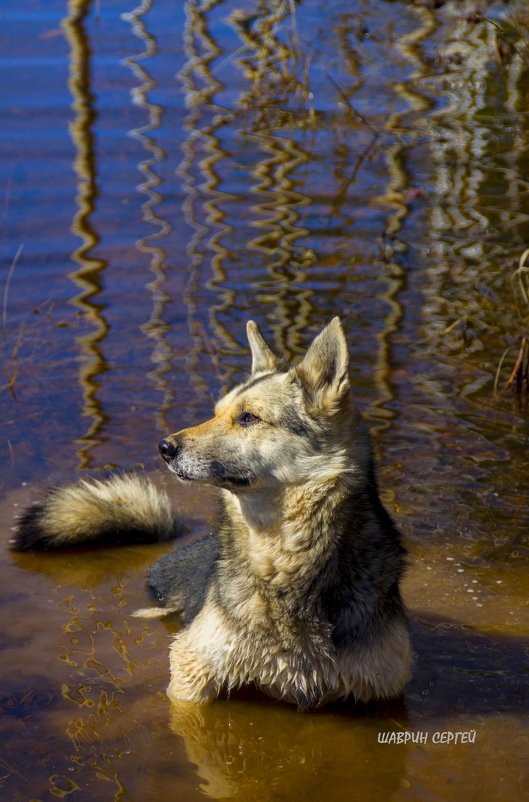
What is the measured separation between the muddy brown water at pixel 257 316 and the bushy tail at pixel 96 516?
0.14 meters

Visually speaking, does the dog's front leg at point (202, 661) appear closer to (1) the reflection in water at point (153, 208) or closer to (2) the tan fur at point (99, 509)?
(2) the tan fur at point (99, 509)

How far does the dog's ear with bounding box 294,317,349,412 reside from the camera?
4785 millimetres

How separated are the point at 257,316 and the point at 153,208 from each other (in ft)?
8.39

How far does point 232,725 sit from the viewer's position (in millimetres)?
5066

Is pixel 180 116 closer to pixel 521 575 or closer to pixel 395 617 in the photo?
pixel 521 575

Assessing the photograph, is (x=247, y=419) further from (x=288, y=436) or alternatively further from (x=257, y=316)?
(x=257, y=316)

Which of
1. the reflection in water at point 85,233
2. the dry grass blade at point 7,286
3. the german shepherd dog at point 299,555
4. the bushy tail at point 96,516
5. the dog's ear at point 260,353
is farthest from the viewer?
the dry grass blade at point 7,286

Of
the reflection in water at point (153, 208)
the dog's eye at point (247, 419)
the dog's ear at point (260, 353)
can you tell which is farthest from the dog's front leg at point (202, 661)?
the reflection in water at point (153, 208)

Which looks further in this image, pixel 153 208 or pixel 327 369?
pixel 153 208

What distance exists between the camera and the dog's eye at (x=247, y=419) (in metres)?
5.05

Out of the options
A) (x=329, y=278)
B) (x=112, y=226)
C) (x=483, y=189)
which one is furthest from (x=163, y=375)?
(x=483, y=189)

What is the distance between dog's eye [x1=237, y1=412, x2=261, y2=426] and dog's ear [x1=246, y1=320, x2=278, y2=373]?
1.42 ft

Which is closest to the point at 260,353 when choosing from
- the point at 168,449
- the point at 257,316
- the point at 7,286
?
the point at 168,449

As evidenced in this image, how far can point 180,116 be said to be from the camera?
13227 mm
